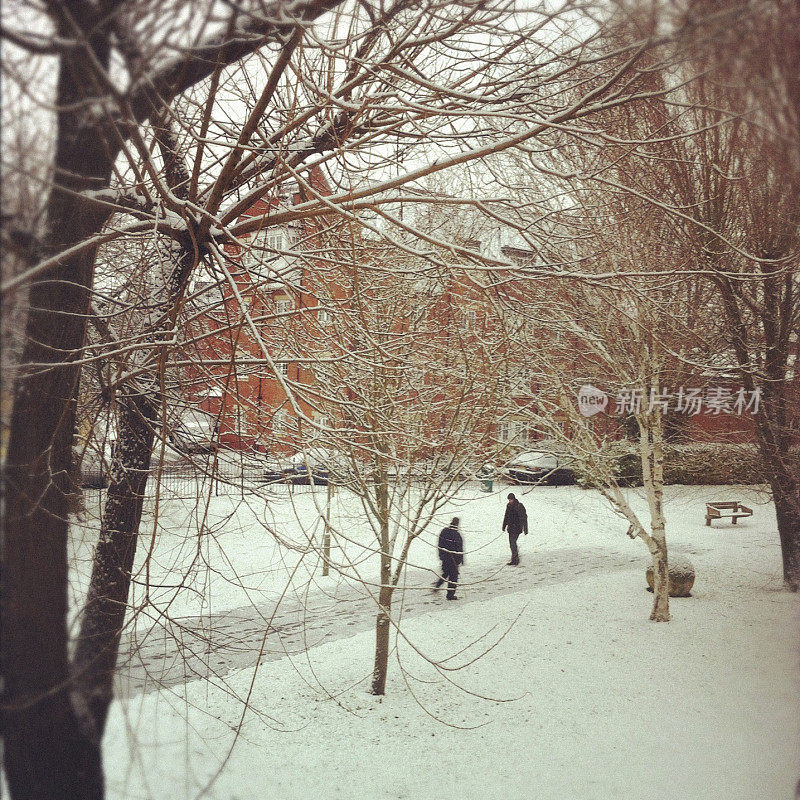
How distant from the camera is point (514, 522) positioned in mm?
3137

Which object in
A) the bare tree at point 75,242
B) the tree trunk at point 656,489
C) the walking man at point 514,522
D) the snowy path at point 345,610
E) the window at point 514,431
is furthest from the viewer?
the window at point 514,431

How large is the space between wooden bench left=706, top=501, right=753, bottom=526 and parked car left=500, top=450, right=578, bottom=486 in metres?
0.67

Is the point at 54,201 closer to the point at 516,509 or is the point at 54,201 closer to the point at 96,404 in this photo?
the point at 96,404

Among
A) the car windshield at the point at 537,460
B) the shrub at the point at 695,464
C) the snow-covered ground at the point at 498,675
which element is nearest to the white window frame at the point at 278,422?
the snow-covered ground at the point at 498,675

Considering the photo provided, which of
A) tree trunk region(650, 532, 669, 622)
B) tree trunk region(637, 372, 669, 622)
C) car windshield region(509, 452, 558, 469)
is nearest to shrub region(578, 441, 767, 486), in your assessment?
tree trunk region(637, 372, 669, 622)

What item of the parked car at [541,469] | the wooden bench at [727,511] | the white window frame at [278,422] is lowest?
the wooden bench at [727,511]

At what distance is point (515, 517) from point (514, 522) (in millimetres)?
28

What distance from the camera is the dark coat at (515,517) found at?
10.2 feet

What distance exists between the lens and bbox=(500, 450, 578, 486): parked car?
3.33 metres

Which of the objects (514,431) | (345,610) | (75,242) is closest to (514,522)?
(514,431)

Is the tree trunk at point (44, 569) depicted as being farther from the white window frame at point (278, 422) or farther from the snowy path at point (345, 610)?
the snowy path at point (345, 610)

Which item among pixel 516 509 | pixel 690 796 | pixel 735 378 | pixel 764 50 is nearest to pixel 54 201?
pixel 764 50

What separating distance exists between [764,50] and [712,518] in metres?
2.39

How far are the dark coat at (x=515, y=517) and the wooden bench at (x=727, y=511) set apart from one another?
86 cm
